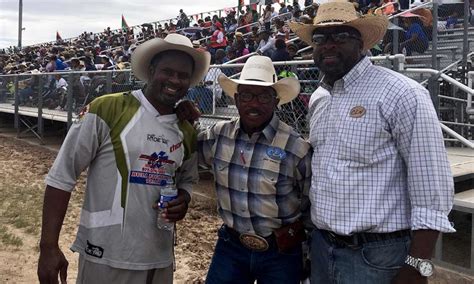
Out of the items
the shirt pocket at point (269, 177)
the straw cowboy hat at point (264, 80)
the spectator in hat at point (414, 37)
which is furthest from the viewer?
the spectator in hat at point (414, 37)

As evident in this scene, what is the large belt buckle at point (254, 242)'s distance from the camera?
9.20 ft

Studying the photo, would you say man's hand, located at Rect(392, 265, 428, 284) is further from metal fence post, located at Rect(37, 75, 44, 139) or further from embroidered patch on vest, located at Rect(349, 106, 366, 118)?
metal fence post, located at Rect(37, 75, 44, 139)

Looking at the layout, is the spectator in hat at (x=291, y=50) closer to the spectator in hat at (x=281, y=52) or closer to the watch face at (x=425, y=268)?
the spectator in hat at (x=281, y=52)

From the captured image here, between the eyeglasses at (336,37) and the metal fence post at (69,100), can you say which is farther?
the metal fence post at (69,100)

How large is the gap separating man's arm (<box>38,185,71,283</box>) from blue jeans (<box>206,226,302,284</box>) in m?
0.93

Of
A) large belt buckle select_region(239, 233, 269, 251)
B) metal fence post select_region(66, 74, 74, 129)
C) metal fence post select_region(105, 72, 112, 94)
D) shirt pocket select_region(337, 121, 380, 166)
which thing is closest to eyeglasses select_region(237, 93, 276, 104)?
shirt pocket select_region(337, 121, 380, 166)

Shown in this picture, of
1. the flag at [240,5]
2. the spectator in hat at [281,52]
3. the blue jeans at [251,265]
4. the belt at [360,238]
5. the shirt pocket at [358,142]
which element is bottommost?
the blue jeans at [251,265]

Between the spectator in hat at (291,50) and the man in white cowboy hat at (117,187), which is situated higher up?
the spectator in hat at (291,50)

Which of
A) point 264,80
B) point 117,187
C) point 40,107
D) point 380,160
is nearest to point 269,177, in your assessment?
point 264,80

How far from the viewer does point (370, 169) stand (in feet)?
7.65

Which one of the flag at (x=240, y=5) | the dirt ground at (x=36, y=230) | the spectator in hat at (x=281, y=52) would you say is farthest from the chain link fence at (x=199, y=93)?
the flag at (x=240, y=5)

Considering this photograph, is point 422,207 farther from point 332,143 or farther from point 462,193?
point 462,193

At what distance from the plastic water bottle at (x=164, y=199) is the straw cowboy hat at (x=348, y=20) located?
3.89 ft

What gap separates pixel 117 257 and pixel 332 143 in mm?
1271
